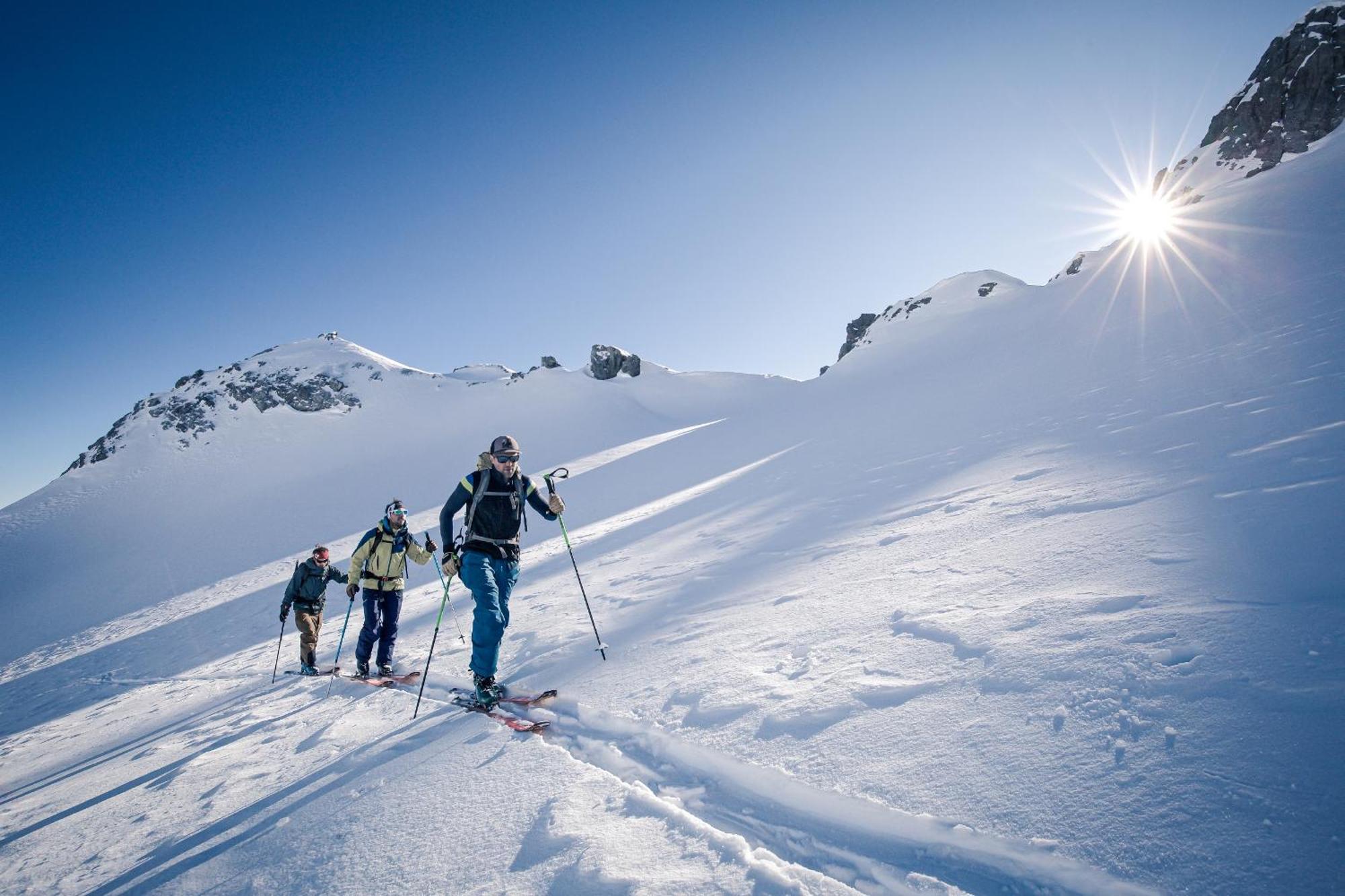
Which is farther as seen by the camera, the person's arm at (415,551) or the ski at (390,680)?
the person's arm at (415,551)

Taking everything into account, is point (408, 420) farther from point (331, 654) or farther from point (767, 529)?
point (767, 529)

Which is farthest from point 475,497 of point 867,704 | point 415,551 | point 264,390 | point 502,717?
point 264,390

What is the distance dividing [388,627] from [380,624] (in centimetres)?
32

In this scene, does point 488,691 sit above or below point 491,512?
below

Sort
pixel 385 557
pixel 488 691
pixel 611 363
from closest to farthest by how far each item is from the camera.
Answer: pixel 488 691 → pixel 385 557 → pixel 611 363

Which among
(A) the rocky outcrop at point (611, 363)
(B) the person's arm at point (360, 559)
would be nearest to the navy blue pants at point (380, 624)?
(B) the person's arm at point (360, 559)

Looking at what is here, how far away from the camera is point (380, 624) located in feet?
23.2

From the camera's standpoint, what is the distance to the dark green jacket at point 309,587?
7816mm

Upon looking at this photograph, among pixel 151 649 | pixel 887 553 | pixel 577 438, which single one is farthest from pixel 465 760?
pixel 577 438

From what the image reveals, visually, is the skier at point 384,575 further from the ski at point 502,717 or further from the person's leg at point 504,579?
the ski at point 502,717

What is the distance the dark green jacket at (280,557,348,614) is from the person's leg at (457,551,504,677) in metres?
4.48

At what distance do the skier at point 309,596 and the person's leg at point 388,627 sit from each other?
127 cm

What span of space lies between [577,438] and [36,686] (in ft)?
94.6

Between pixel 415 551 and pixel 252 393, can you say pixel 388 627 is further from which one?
pixel 252 393
